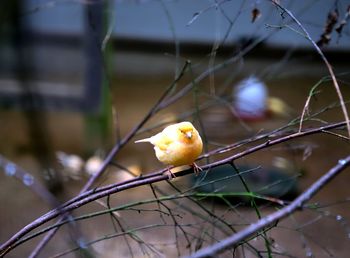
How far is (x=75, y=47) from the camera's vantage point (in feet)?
17.7

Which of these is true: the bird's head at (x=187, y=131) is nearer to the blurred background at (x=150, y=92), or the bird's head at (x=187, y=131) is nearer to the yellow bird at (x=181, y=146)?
the yellow bird at (x=181, y=146)

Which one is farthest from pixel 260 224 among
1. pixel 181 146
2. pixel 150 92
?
pixel 150 92

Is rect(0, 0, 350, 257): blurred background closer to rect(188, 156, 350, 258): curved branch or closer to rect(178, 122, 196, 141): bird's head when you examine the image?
rect(178, 122, 196, 141): bird's head

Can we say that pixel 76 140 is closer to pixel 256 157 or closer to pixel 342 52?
pixel 256 157

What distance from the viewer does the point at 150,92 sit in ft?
16.4

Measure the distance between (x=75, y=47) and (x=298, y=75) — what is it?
2065 millimetres

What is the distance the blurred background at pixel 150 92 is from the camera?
1719mm

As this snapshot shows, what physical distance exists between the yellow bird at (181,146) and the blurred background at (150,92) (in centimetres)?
19

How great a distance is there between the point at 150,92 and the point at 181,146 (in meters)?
3.81

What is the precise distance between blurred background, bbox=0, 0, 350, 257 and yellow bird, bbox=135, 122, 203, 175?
0.62 ft

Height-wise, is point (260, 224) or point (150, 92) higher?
point (150, 92)

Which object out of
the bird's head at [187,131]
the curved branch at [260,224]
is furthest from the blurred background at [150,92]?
the curved branch at [260,224]

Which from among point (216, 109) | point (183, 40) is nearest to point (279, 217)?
point (216, 109)

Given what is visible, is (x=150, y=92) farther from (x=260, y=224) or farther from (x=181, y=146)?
(x=260, y=224)
